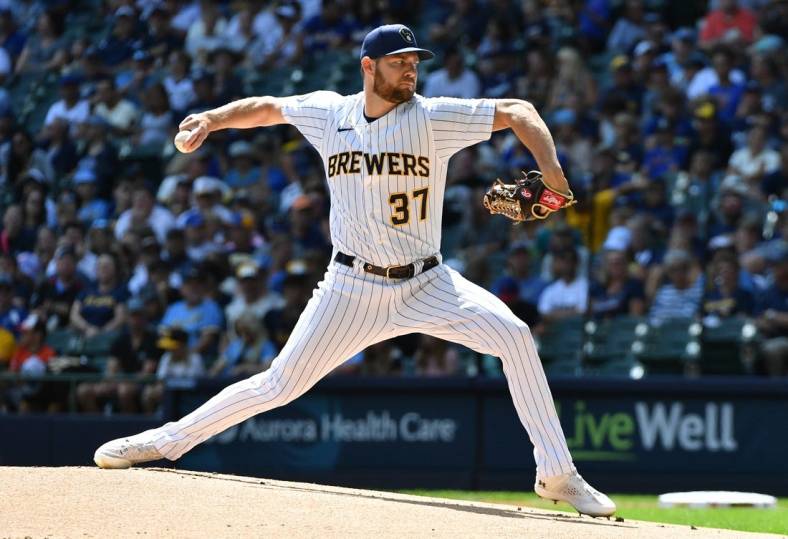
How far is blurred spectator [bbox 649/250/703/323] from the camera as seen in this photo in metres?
11.1

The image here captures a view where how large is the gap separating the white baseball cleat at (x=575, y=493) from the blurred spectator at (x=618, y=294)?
5.54m

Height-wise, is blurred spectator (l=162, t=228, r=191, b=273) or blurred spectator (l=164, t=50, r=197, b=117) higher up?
blurred spectator (l=164, t=50, r=197, b=117)

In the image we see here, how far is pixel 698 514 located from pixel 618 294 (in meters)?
3.50

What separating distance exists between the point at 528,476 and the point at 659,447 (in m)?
1.04

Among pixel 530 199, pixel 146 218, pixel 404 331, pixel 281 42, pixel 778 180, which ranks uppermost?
pixel 281 42

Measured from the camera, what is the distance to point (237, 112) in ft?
20.4

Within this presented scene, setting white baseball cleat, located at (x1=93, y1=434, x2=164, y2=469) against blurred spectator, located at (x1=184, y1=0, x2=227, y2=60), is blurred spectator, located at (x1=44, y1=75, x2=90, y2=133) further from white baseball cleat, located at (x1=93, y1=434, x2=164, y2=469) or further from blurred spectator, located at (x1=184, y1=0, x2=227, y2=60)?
white baseball cleat, located at (x1=93, y1=434, x2=164, y2=469)

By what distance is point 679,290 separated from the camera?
442 inches

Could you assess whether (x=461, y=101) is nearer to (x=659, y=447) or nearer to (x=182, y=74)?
(x=659, y=447)

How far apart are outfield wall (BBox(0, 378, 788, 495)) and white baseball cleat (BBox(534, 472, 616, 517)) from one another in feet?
14.9

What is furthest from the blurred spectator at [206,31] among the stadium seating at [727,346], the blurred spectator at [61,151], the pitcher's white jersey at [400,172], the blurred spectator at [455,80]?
the pitcher's white jersey at [400,172]

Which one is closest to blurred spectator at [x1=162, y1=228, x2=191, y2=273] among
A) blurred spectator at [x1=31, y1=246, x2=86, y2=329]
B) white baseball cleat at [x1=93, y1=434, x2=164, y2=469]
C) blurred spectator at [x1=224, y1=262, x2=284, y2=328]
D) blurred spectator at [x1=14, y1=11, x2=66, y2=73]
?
blurred spectator at [x1=31, y1=246, x2=86, y2=329]

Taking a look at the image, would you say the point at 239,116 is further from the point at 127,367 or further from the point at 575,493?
the point at 127,367

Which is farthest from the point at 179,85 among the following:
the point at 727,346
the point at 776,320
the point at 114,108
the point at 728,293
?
the point at 776,320
